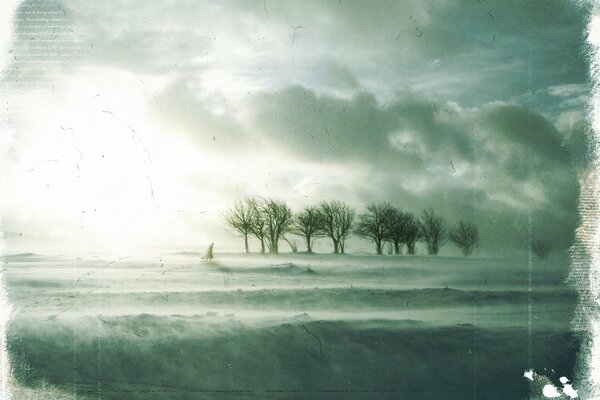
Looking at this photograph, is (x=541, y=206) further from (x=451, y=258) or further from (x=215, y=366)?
(x=215, y=366)

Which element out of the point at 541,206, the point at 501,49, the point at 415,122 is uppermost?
the point at 501,49

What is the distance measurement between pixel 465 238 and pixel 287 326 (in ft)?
3.75

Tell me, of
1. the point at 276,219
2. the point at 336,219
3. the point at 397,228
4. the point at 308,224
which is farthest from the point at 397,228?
the point at 276,219

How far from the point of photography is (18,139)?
3799mm

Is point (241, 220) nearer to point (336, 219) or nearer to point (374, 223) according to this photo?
point (336, 219)

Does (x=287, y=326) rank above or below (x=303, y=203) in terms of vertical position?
below

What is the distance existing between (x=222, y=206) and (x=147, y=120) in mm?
666

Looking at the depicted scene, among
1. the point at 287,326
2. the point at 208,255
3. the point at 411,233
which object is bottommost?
the point at 287,326

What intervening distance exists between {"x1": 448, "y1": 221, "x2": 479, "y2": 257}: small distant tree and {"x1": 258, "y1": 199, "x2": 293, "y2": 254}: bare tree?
95cm

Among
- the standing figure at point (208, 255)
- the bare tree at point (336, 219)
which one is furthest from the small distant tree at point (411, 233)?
the standing figure at point (208, 255)

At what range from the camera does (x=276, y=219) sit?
12.3 ft

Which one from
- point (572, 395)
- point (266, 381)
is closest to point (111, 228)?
point (266, 381)

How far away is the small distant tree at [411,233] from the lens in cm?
377

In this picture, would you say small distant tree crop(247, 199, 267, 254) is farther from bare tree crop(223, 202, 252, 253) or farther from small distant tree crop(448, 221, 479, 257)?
small distant tree crop(448, 221, 479, 257)
